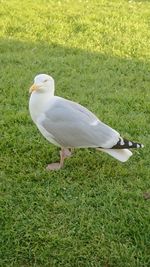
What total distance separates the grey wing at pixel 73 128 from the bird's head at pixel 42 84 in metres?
0.15

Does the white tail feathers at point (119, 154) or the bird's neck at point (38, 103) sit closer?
the white tail feathers at point (119, 154)

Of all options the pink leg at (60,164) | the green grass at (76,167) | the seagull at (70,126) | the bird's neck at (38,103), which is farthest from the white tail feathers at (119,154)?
the bird's neck at (38,103)

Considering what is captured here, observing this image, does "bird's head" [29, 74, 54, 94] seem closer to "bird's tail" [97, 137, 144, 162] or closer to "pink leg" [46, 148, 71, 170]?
"pink leg" [46, 148, 71, 170]

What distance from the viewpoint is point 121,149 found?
11.5 feet

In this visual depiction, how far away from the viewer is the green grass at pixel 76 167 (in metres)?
3.02

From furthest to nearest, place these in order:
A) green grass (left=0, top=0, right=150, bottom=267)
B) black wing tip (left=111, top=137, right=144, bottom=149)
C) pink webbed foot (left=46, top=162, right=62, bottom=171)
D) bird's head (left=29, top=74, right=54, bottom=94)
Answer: pink webbed foot (left=46, top=162, right=62, bottom=171) < bird's head (left=29, top=74, right=54, bottom=94) < black wing tip (left=111, top=137, right=144, bottom=149) < green grass (left=0, top=0, right=150, bottom=267)

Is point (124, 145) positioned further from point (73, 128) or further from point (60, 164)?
point (60, 164)

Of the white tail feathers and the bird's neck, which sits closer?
the white tail feathers

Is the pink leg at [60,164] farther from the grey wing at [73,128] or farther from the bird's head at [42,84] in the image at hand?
the bird's head at [42,84]

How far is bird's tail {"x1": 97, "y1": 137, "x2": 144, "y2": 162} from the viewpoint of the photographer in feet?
11.2

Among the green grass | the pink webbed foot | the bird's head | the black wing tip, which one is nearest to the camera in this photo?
the green grass

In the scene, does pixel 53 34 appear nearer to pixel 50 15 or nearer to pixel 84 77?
pixel 50 15

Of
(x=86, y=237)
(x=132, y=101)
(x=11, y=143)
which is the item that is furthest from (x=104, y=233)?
(x=132, y=101)

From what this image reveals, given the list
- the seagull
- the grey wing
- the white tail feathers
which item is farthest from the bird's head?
the white tail feathers
